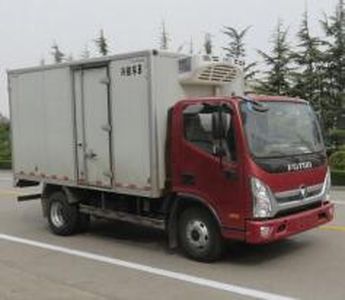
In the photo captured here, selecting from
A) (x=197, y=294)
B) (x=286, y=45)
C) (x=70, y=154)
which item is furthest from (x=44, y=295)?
(x=286, y=45)

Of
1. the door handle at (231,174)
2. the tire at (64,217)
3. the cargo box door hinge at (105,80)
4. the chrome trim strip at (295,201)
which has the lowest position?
the tire at (64,217)

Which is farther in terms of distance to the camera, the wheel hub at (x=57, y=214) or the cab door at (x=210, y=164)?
the wheel hub at (x=57, y=214)

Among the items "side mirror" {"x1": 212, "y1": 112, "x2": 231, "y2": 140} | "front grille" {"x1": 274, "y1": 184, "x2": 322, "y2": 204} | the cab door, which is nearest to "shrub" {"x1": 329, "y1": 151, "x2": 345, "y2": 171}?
"front grille" {"x1": 274, "y1": 184, "x2": 322, "y2": 204}

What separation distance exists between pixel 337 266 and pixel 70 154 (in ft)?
15.4

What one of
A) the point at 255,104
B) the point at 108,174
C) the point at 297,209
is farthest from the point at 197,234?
the point at 108,174

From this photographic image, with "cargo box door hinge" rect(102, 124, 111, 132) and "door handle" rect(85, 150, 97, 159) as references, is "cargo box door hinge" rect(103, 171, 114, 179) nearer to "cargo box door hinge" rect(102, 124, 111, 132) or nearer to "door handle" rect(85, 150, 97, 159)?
"door handle" rect(85, 150, 97, 159)

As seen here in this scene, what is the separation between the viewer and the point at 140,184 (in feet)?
33.7

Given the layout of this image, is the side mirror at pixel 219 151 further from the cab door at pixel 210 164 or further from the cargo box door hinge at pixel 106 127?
the cargo box door hinge at pixel 106 127

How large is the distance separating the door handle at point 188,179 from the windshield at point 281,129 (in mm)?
1007

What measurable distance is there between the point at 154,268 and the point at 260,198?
1.63m

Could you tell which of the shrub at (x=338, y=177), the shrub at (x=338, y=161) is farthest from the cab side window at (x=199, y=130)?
the shrub at (x=338, y=161)

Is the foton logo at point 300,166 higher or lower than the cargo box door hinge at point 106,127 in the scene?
lower

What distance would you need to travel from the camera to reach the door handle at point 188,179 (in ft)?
31.4

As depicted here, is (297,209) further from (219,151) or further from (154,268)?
(154,268)
